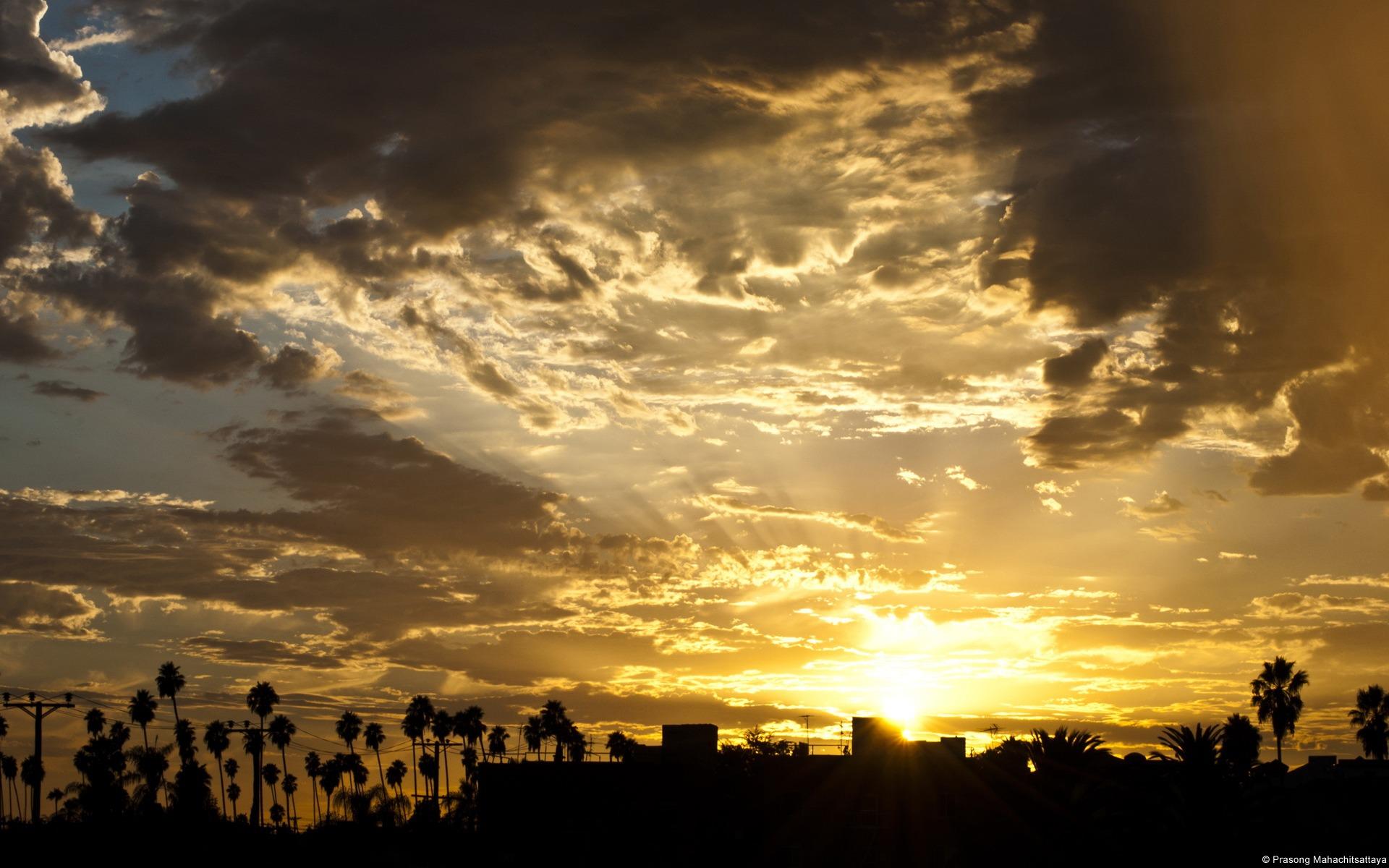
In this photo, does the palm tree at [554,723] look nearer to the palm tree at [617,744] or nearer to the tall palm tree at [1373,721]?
the palm tree at [617,744]

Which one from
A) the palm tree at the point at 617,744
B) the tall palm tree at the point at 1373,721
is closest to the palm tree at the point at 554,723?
the palm tree at the point at 617,744

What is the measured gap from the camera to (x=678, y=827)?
94312 millimetres

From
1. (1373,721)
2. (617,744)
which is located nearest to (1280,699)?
(1373,721)

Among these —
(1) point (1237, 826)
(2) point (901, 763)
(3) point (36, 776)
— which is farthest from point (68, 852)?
(1) point (1237, 826)

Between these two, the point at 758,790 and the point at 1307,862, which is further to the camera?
the point at 758,790

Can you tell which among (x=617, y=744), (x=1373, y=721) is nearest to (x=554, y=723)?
(x=617, y=744)

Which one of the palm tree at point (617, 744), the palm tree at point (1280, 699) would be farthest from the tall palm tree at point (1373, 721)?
the palm tree at point (617, 744)

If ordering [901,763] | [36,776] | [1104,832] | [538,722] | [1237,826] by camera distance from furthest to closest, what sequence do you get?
[538,722] → [36,776] → [901,763] → [1104,832] → [1237,826]

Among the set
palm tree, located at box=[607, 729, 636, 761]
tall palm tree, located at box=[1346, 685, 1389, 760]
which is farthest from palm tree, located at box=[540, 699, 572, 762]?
tall palm tree, located at box=[1346, 685, 1389, 760]

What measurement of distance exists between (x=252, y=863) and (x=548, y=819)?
27.0m

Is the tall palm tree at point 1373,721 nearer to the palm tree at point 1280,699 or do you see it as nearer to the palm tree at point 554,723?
the palm tree at point 1280,699

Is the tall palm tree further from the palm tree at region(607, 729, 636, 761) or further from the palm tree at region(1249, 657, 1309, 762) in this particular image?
the palm tree at region(607, 729, 636, 761)

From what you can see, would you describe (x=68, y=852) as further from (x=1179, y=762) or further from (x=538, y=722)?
(x=538, y=722)

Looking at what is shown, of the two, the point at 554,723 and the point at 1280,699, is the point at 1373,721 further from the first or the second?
the point at 554,723
